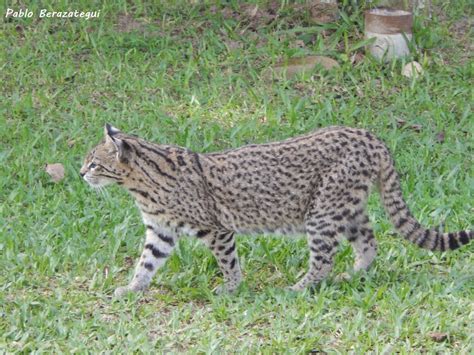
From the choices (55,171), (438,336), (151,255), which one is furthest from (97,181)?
(438,336)

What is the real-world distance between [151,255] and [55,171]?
202 centimetres

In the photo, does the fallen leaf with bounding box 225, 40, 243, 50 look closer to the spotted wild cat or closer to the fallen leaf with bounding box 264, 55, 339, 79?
the fallen leaf with bounding box 264, 55, 339, 79

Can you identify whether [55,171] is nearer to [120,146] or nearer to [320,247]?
[120,146]

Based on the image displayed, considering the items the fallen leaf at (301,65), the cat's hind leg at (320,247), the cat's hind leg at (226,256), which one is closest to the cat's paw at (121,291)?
the cat's hind leg at (226,256)

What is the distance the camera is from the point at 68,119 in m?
10.8

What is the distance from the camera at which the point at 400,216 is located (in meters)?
8.08

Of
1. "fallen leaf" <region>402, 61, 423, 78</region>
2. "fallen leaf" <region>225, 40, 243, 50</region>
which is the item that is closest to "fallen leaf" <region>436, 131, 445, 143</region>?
"fallen leaf" <region>402, 61, 423, 78</region>

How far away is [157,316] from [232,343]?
0.70 metres

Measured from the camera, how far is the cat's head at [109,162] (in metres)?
8.08

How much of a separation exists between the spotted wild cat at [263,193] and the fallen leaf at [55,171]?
1.51m

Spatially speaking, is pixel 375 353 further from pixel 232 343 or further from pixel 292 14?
pixel 292 14

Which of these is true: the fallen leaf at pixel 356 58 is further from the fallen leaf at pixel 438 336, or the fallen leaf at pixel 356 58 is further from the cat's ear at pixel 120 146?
the fallen leaf at pixel 438 336

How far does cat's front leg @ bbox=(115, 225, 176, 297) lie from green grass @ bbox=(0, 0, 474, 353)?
0.13m

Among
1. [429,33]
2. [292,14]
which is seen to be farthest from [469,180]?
[292,14]
